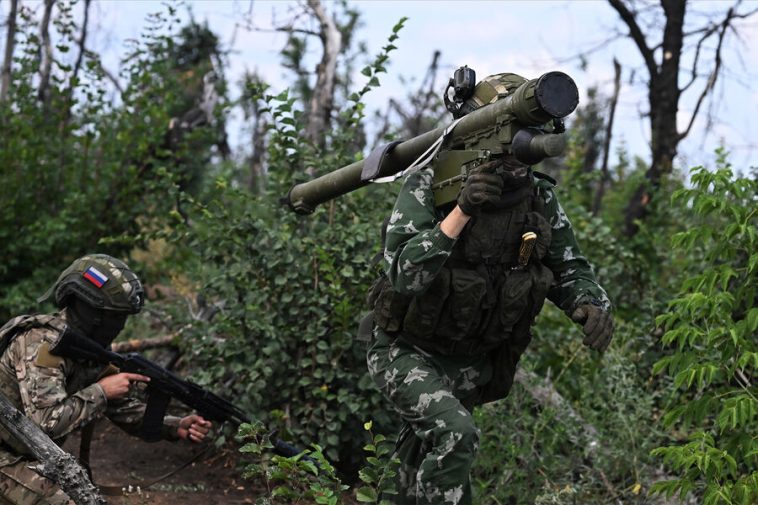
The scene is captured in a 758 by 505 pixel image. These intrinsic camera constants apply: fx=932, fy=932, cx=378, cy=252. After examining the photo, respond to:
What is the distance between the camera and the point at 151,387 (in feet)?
15.6

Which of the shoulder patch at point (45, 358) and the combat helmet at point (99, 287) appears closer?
the shoulder patch at point (45, 358)

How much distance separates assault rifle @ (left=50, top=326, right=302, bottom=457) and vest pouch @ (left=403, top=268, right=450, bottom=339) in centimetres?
115

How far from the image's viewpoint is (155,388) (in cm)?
475

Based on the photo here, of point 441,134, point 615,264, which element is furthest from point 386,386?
point 615,264

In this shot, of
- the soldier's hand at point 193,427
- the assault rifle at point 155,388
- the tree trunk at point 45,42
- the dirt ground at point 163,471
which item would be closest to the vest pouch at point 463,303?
the assault rifle at point 155,388

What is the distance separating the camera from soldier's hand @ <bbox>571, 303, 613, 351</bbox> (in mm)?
3789

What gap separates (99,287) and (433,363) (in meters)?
1.64

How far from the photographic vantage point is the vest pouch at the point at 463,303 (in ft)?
12.1

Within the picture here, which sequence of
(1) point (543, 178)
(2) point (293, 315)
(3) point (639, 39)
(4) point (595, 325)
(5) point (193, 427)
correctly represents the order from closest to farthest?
1. (4) point (595, 325)
2. (1) point (543, 178)
3. (5) point (193, 427)
4. (2) point (293, 315)
5. (3) point (639, 39)

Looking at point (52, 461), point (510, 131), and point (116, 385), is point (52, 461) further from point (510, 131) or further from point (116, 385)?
point (510, 131)

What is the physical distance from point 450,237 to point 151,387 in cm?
201

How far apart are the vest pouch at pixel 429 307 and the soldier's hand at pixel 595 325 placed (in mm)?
585

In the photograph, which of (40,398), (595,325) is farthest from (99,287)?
(595,325)

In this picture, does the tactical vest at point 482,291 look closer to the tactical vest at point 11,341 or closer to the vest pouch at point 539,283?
the vest pouch at point 539,283
